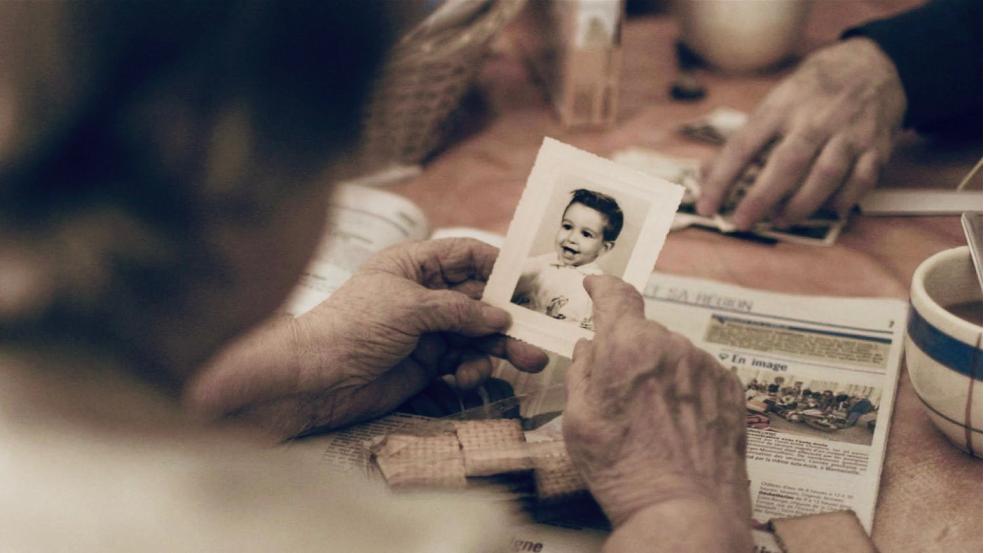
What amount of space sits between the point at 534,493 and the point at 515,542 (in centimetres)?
4

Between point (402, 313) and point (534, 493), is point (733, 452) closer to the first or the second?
point (534, 493)

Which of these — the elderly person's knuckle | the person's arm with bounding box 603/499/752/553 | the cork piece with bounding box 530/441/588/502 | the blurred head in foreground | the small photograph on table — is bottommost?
the small photograph on table

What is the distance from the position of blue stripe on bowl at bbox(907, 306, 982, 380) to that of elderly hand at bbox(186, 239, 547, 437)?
0.93 feet

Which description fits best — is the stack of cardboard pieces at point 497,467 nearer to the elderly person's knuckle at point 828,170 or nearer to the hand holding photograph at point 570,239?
the hand holding photograph at point 570,239

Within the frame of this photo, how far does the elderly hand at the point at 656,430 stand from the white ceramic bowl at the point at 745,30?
737 mm

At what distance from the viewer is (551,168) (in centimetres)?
77

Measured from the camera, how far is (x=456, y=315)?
726 millimetres

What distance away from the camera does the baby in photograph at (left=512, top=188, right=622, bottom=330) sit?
750mm

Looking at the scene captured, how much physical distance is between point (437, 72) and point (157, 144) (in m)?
0.79

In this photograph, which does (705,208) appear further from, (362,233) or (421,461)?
(421,461)

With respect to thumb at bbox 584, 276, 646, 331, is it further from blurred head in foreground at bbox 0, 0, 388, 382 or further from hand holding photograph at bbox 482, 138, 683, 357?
blurred head in foreground at bbox 0, 0, 388, 382

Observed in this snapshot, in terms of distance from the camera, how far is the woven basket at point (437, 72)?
102 centimetres

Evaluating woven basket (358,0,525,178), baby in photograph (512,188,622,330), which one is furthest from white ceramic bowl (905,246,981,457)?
woven basket (358,0,525,178)

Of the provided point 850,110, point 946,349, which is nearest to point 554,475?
point 946,349
